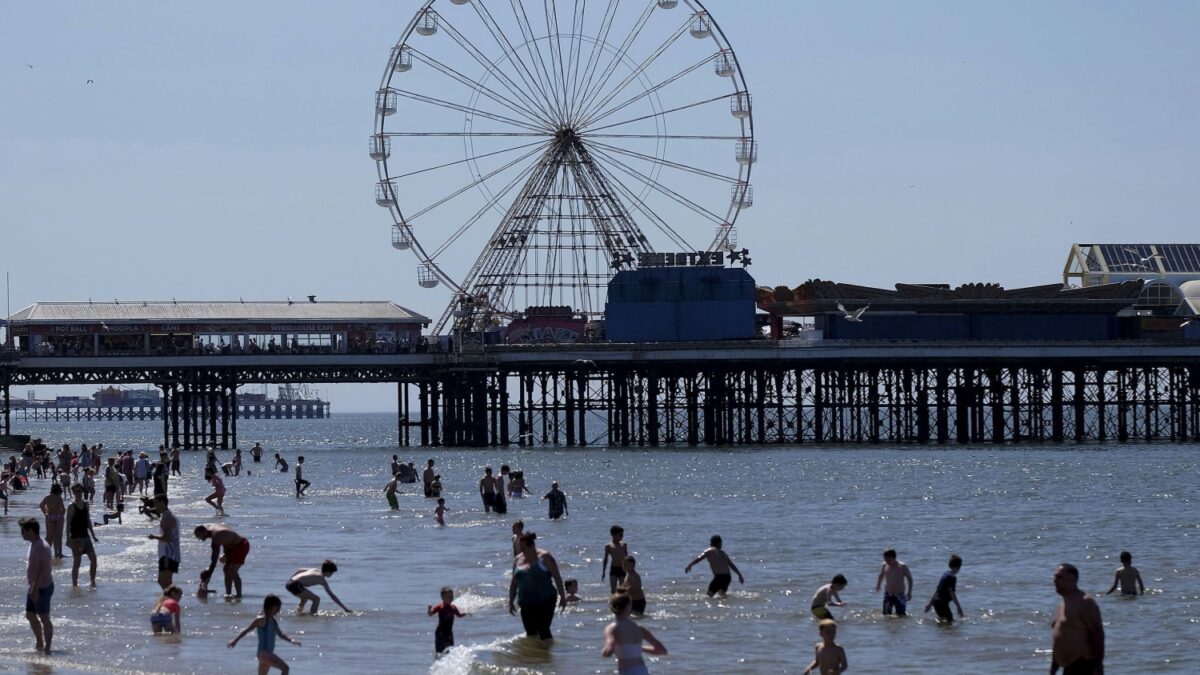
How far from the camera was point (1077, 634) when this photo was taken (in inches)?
606

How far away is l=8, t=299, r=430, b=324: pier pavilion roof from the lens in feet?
288

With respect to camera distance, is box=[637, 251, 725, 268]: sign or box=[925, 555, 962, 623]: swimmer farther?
box=[637, 251, 725, 268]: sign

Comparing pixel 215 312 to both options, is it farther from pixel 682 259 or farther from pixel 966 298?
pixel 966 298

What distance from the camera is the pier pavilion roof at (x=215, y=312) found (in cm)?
8769

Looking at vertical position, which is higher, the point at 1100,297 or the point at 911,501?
the point at 1100,297

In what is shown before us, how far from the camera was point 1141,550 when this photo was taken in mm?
37406

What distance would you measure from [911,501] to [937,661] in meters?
29.2

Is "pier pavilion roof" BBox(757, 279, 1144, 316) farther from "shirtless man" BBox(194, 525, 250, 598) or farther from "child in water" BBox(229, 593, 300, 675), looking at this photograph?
"child in water" BBox(229, 593, 300, 675)

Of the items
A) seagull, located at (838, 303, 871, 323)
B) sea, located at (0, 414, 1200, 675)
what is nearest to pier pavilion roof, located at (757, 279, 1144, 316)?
seagull, located at (838, 303, 871, 323)

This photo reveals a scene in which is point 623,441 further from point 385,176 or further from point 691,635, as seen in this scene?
point 691,635

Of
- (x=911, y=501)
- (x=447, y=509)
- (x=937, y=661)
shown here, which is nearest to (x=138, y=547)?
(x=447, y=509)

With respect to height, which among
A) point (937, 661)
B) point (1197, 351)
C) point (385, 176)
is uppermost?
point (385, 176)

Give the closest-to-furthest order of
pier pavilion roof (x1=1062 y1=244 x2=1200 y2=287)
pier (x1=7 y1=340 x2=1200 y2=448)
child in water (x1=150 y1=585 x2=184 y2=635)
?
child in water (x1=150 y1=585 x2=184 y2=635) < pier (x1=7 y1=340 x2=1200 y2=448) < pier pavilion roof (x1=1062 y1=244 x2=1200 y2=287)

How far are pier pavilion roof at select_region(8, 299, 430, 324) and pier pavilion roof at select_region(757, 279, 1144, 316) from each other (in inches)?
804
